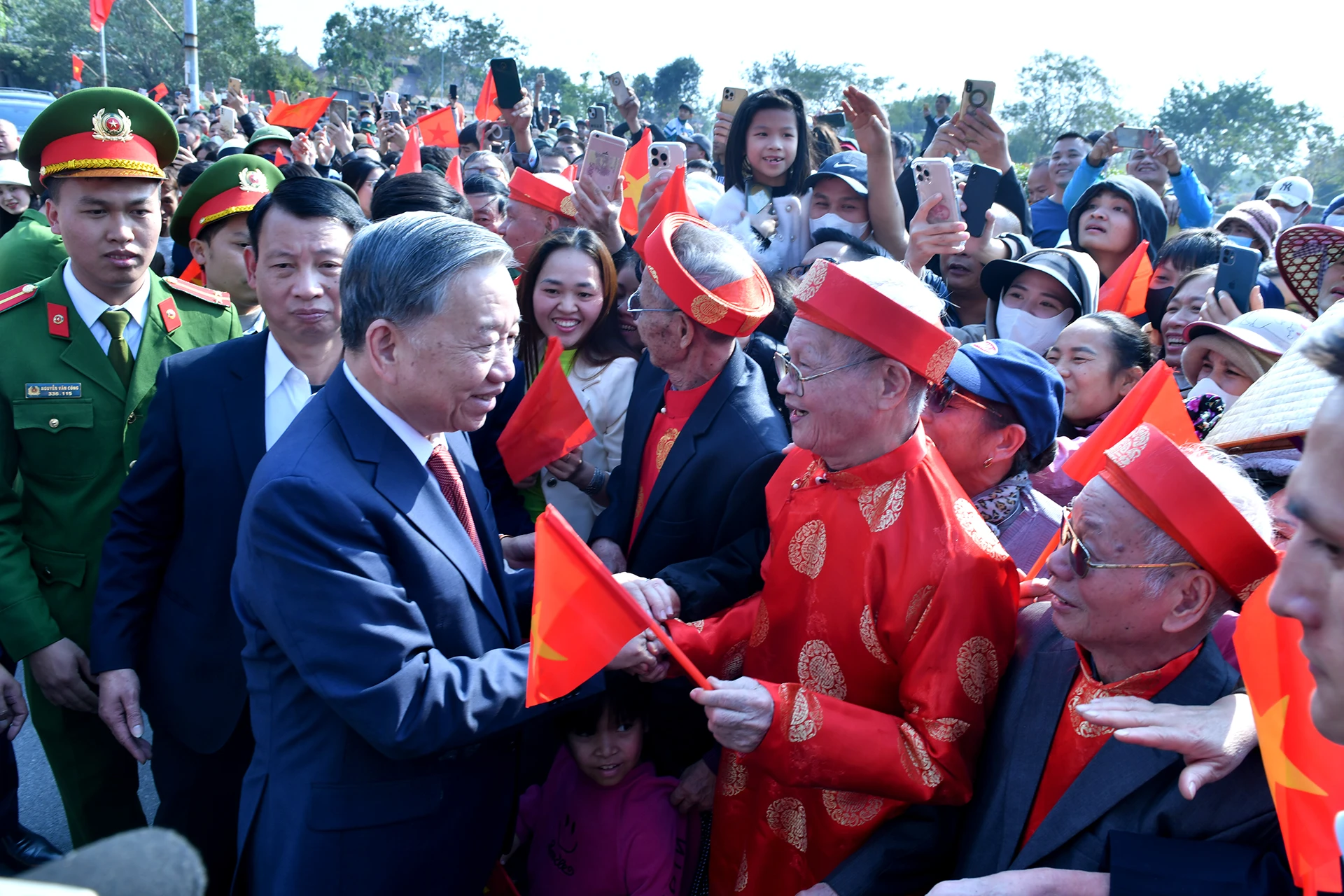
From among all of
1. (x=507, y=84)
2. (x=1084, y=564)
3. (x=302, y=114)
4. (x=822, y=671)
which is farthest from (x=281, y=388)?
(x=302, y=114)

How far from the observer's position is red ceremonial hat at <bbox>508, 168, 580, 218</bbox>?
4.67 metres

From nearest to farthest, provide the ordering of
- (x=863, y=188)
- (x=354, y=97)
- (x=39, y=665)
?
(x=39, y=665) < (x=863, y=188) < (x=354, y=97)

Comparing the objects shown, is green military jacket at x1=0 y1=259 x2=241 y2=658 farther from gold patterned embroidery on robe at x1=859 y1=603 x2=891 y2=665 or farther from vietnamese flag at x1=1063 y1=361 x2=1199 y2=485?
vietnamese flag at x1=1063 y1=361 x2=1199 y2=485

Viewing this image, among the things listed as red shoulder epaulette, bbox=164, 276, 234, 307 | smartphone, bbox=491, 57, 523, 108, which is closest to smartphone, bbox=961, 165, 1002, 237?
red shoulder epaulette, bbox=164, 276, 234, 307

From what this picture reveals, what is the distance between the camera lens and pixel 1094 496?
1.90 meters

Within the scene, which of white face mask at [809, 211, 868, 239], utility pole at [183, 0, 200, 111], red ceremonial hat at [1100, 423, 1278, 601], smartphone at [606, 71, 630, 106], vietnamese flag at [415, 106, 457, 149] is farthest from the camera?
utility pole at [183, 0, 200, 111]

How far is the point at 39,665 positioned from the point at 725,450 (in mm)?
2193

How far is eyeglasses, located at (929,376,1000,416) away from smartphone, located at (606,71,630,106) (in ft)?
22.4

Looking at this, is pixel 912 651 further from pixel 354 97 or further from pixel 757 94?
pixel 354 97

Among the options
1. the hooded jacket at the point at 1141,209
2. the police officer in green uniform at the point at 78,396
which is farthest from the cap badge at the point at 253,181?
the hooded jacket at the point at 1141,209

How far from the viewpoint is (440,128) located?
955cm

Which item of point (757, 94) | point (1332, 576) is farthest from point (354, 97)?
point (1332, 576)

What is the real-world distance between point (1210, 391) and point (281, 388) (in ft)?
10.1

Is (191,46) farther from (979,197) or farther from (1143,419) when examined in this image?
(1143,419)
